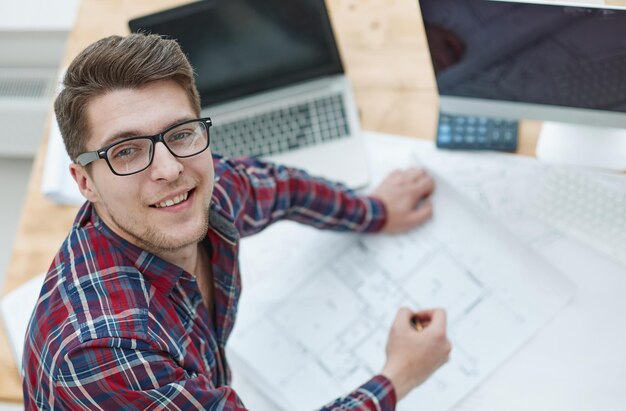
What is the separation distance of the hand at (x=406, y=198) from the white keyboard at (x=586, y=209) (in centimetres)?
18

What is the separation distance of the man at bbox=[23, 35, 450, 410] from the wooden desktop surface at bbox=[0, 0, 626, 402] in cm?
40

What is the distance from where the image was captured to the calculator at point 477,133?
1290 millimetres

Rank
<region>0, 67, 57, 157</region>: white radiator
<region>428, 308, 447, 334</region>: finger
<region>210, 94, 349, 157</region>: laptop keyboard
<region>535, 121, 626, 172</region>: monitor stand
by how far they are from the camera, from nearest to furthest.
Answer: <region>428, 308, 447, 334</region>: finger < <region>535, 121, 626, 172</region>: monitor stand < <region>210, 94, 349, 157</region>: laptop keyboard < <region>0, 67, 57, 157</region>: white radiator

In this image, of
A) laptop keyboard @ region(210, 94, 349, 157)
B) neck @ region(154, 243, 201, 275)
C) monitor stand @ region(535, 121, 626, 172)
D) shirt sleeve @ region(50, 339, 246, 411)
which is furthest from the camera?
laptop keyboard @ region(210, 94, 349, 157)

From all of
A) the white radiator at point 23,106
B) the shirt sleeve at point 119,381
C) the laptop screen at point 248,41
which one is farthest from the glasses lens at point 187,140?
the white radiator at point 23,106

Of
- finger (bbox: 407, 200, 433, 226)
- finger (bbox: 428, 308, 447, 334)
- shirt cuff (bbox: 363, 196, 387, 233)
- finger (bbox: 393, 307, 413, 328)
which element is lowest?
finger (bbox: 428, 308, 447, 334)

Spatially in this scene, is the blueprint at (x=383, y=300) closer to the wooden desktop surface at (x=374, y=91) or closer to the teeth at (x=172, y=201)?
the wooden desktop surface at (x=374, y=91)

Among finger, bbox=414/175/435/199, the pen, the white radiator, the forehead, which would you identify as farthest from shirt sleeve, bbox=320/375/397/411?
the white radiator

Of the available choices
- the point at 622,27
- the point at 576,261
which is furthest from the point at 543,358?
the point at 622,27

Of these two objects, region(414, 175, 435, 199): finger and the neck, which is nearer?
the neck

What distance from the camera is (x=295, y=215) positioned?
1237 mm

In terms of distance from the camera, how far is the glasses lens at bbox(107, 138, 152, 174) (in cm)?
93

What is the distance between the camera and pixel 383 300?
122cm

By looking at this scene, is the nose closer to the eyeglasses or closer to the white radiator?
the eyeglasses
